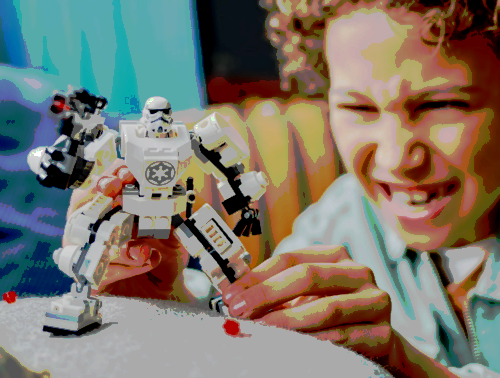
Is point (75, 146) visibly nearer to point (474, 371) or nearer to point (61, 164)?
point (61, 164)

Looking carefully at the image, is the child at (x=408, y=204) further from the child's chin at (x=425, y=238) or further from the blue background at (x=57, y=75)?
the blue background at (x=57, y=75)

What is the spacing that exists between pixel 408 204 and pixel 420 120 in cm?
17

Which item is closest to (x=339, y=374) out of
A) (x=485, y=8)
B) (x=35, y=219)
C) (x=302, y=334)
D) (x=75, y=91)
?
(x=302, y=334)

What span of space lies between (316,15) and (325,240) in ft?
1.67

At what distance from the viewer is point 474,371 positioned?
30.2 inches

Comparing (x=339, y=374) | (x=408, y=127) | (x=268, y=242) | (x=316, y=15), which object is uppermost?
(x=316, y=15)

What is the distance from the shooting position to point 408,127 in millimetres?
763

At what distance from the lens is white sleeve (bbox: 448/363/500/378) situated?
29.7 inches

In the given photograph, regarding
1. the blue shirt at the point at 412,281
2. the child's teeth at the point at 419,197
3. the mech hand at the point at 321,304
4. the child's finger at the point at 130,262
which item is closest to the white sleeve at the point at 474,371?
the blue shirt at the point at 412,281

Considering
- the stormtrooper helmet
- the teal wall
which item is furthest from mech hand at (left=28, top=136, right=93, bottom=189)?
the teal wall

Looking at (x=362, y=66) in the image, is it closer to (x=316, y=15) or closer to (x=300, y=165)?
(x=316, y=15)

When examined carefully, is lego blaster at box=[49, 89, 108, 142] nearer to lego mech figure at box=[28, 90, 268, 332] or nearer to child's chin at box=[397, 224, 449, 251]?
lego mech figure at box=[28, 90, 268, 332]

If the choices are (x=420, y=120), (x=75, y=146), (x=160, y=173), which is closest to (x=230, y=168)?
(x=160, y=173)

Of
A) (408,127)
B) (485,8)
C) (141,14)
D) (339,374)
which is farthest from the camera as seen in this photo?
(141,14)
